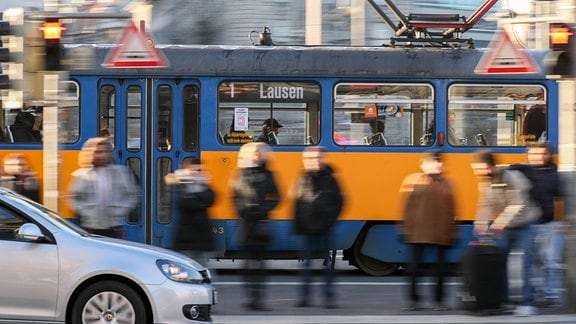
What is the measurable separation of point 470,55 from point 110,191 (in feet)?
21.5

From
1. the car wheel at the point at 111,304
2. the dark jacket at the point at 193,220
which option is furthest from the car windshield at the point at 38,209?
the dark jacket at the point at 193,220

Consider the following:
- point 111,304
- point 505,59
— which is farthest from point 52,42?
point 505,59

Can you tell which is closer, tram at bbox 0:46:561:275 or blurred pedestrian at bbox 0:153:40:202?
blurred pedestrian at bbox 0:153:40:202

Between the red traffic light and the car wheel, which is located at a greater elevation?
the red traffic light

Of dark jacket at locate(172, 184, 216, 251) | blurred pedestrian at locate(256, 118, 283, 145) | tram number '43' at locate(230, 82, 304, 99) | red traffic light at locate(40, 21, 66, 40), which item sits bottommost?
dark jacket at locate(172, 184, 216, 251)

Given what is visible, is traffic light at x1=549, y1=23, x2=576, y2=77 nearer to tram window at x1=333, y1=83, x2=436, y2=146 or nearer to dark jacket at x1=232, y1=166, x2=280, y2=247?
dark jacket at x1=232, y1=166, x2=280, y2=247

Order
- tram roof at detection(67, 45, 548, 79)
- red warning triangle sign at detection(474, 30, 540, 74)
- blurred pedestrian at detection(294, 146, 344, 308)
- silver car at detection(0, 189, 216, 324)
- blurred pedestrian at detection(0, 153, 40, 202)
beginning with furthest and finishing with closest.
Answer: tram roof at detection(67, 45, 548, 79), blurred pedestrian at detection(0, 153, 40, 202), blurred pedestrian at detection(294, 146, 344, 308), red warning triangle sign at detection(474, 30, 540, 74), silver car at detection(0, 189, 216, 324)

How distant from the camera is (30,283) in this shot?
9.88m

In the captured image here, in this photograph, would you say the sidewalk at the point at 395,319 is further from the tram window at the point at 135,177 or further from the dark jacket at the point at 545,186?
the tram window at the point at 135,177

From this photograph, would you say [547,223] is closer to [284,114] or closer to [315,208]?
[315,208]

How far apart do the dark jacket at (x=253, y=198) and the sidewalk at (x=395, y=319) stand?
0.89 m

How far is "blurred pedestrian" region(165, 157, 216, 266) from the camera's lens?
12281 millimetres

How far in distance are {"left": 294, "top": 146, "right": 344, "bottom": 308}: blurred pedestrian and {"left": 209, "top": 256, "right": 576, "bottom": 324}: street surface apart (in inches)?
19.2

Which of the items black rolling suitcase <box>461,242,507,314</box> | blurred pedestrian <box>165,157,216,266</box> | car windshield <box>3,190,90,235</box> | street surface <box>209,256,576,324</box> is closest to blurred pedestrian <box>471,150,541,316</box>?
black rolling suitcase <box>461,242,507,314</box>
